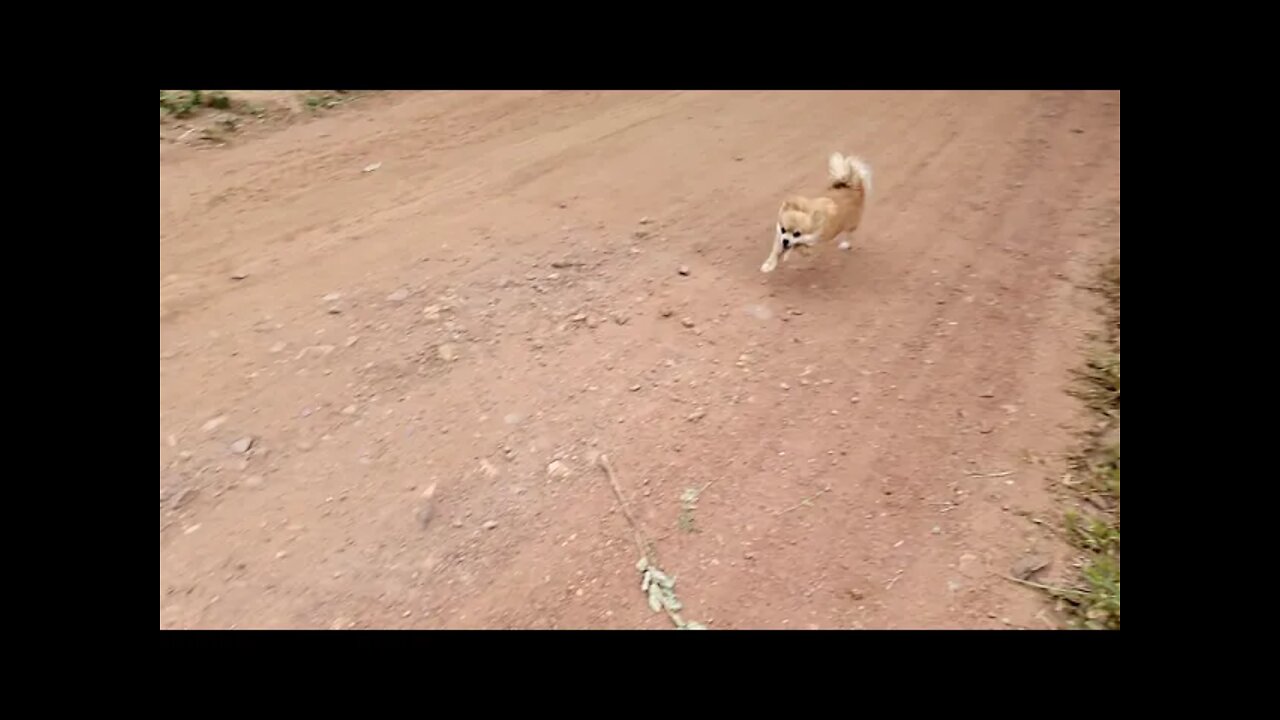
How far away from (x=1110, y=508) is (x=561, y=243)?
3.32 metres

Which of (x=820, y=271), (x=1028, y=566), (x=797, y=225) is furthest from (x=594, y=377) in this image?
(x=1028, y=566)

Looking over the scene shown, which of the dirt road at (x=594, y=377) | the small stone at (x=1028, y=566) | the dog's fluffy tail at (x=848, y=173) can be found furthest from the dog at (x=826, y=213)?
the small stone at (x=1028, y=566)


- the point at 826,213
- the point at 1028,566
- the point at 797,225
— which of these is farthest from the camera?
the point at 826,213

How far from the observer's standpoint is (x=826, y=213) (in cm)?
467

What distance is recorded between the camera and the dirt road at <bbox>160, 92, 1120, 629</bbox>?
3191mm

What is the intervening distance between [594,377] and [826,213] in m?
1.76

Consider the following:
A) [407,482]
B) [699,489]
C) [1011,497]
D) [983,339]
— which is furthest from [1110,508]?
[407,482]

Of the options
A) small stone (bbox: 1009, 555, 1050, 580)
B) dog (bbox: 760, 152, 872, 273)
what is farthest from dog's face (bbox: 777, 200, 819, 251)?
small stone (bbox: 1009, 555, 1050, 580)

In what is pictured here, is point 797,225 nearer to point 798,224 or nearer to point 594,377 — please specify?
point 798,224

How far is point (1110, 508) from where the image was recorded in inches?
142

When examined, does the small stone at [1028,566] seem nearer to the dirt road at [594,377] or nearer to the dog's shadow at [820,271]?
the dirt road at [594,377]

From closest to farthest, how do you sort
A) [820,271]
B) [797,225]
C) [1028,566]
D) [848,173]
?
[1028,566] < [797,225] < [848,173] < [820,271]

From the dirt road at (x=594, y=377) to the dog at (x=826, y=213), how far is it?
0.95 feet

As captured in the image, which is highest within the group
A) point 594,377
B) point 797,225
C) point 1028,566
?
point 797,225
